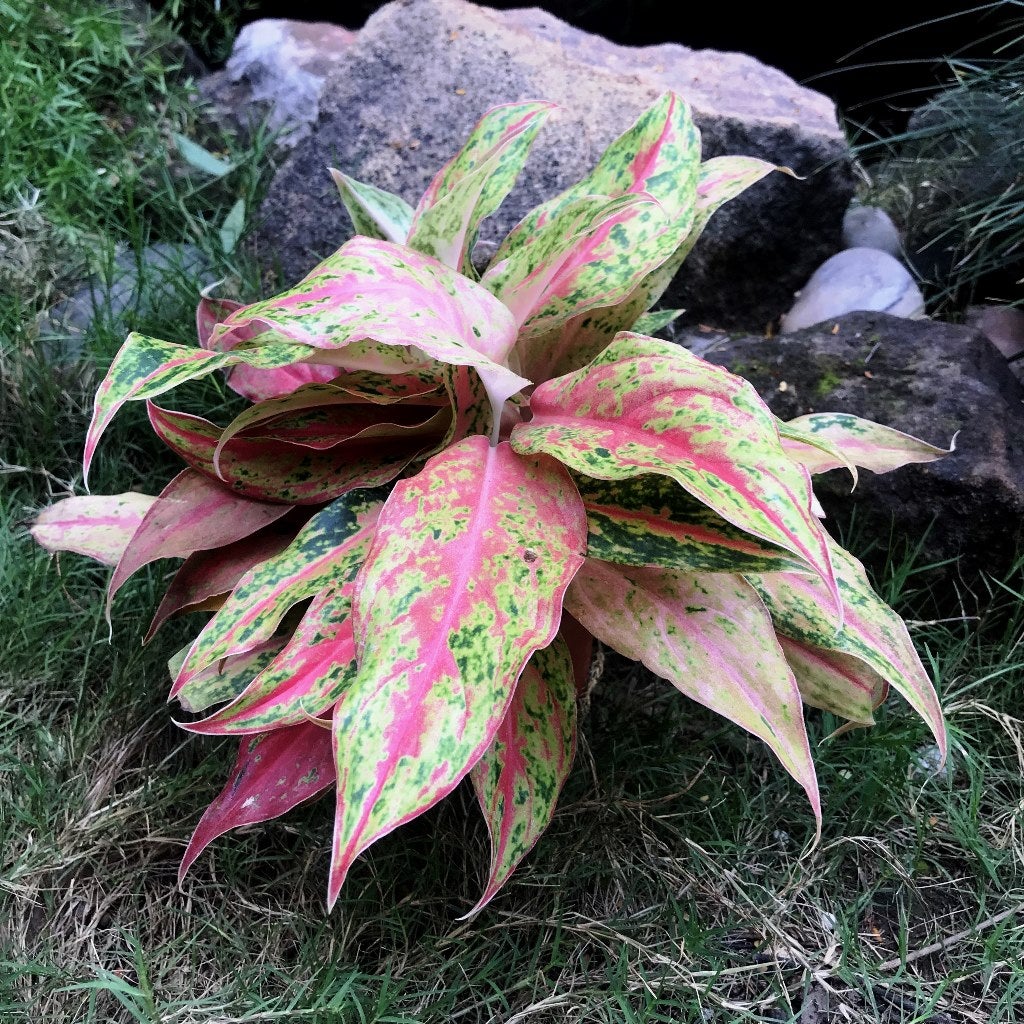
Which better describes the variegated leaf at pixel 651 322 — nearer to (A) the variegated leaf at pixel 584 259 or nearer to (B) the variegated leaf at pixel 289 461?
(A) the variegated leaf at pixel 584 259

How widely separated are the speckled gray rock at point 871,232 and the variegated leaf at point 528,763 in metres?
1.26

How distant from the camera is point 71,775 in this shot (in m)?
1.03

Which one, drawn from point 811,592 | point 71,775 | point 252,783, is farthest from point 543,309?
point 71,775

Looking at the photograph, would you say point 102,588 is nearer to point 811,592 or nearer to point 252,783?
point 252,783

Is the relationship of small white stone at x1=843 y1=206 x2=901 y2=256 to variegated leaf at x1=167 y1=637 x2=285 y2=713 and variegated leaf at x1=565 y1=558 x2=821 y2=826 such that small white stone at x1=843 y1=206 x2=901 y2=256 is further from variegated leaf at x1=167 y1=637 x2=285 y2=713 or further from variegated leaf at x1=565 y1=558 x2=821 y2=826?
variegated leaf at x1=167 y1=637 x2=285 y2=713

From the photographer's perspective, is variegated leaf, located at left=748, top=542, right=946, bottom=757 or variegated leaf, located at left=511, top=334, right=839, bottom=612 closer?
variegated leaf, located at left=511, top=334, right=839, bottom=612

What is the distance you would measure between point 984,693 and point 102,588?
1.17m

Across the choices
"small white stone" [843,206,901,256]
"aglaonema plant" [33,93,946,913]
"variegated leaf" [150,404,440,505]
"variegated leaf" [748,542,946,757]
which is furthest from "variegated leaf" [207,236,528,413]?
"small white stone" [843,206,901,256]

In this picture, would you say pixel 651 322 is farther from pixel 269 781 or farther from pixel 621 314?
pixel 269 781

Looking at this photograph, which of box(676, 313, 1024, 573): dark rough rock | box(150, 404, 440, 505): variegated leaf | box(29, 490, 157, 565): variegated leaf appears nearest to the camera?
box(150, 404, 440, 505): variegated leaf

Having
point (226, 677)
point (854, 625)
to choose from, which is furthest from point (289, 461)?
point (854, 625)

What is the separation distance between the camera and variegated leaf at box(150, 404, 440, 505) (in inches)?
37.2

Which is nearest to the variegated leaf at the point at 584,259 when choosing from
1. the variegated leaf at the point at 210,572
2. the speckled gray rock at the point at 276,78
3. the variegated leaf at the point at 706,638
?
the variegated leaf at the point at 706,638

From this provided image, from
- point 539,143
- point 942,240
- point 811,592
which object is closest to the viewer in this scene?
point 811,592
